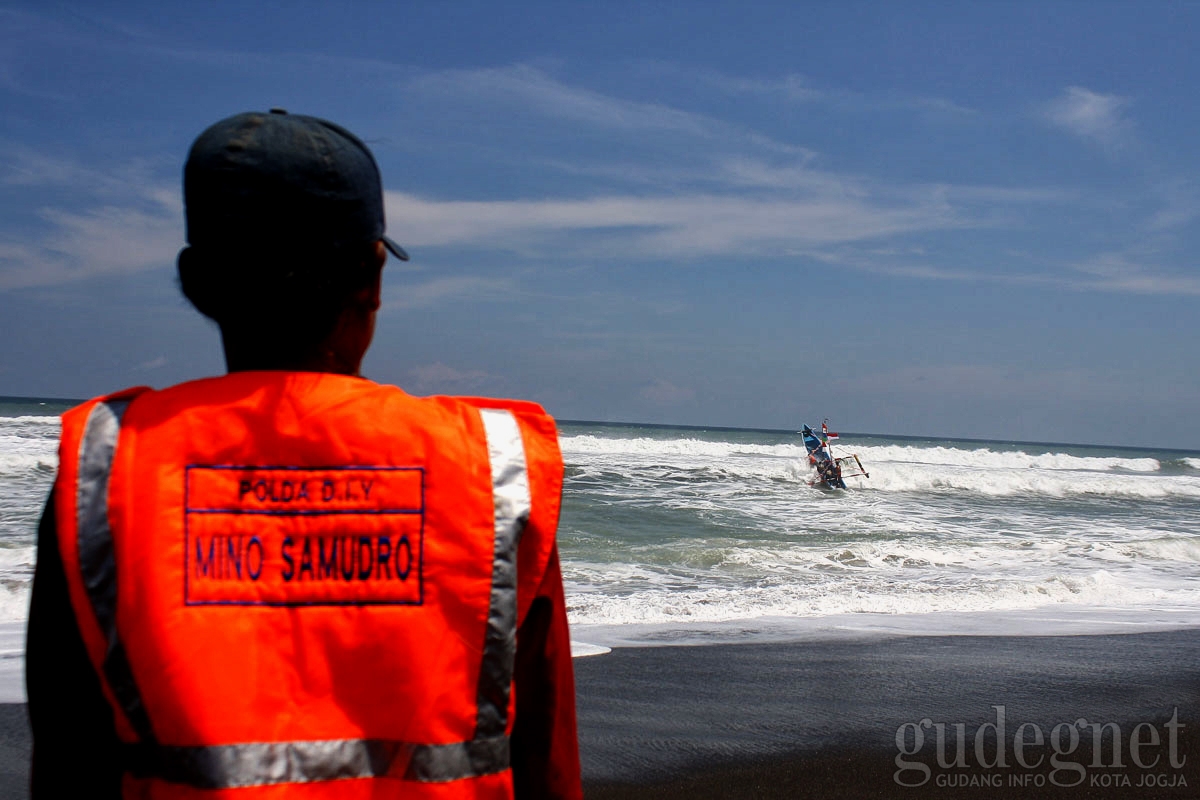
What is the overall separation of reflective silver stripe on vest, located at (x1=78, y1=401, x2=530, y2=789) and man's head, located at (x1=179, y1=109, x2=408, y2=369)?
0.60 feet

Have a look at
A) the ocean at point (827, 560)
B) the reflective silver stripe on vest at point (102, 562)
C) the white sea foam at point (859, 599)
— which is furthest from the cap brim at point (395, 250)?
the white sea foam at point (859, 599)

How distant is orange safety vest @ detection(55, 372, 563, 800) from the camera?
3.15 ft

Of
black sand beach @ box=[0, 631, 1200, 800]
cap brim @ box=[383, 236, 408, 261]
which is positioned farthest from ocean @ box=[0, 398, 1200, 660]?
cap brim @ box=[383, 236, 408, 261]

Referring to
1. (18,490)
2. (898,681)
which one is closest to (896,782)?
→ (898,681)

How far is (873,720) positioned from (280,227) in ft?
14.4

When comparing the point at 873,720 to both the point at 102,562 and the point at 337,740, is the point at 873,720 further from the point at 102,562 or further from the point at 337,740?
the point at 102,562

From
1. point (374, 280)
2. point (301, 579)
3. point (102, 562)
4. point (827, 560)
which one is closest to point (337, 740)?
point (301, 579)

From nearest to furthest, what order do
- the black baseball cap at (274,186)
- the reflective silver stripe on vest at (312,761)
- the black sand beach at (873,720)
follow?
the reflective silver stripe on vest at (312,761) → the black baseball cap at (274,186) → the black sand beach at (873,720)

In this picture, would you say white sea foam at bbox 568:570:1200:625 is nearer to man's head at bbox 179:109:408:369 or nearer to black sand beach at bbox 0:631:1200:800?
black sand beach at bbox 0:631:1200:800

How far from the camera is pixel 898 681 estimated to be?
5.40 m

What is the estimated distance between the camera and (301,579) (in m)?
1.02

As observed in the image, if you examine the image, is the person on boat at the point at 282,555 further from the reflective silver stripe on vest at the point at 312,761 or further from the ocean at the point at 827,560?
the ocean at the point at 827,560

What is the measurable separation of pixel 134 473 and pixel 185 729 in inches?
10.6

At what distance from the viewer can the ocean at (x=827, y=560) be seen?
291 inches
